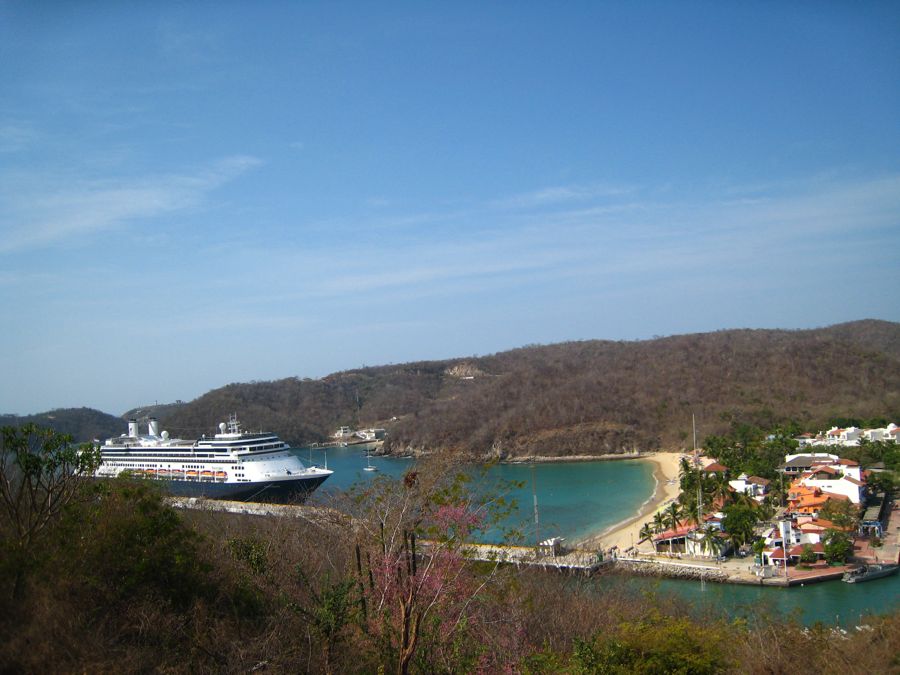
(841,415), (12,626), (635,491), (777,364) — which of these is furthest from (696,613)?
(777,364)

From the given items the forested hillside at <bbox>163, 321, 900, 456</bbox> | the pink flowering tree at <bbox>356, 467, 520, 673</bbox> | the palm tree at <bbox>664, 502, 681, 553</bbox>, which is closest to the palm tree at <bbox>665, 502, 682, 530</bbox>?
the palm tree at <bbox>664, 502, 681, 553</bbox>

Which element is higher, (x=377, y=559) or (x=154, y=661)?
(x=377, y=559)

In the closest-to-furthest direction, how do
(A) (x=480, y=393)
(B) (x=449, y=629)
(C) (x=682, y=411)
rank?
(B) (x=449, y=629), (C) (x=682, y=411), (A) (x=480, y=393)

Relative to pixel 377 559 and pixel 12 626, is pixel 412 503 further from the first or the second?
pixel 12 626

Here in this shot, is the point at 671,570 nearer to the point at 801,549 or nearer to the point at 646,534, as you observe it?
the point at 646,534

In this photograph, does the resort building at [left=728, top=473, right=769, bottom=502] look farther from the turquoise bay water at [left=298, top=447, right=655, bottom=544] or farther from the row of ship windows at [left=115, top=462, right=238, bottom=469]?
the row of ship windows at [left=115, top=462, right=238, bottom=469]

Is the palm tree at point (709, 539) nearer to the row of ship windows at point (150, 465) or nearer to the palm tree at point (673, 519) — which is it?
the palm tree at point (673, 519)
